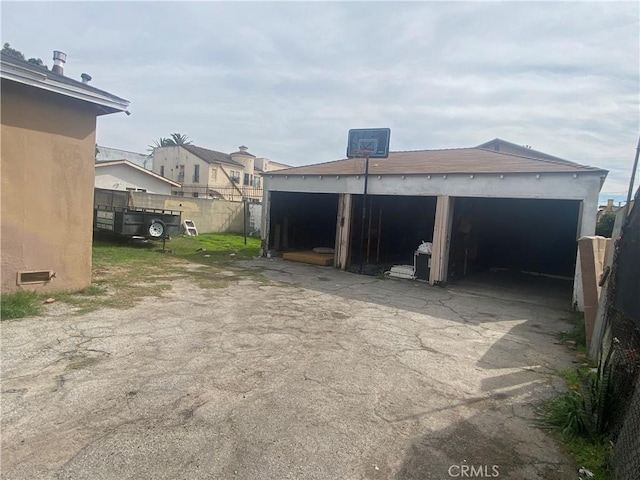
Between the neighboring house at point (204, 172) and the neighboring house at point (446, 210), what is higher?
the neighboring house at point (204, 172)

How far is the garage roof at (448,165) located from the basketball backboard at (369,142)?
0.50 m

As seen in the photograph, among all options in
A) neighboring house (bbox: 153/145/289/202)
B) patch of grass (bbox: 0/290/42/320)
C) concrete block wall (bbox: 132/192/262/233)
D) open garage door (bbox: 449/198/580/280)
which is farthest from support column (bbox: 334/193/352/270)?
neighboring house (bbox: 153/145/289/202)

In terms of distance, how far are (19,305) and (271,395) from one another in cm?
431

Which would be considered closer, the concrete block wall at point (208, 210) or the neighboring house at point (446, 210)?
the neighboring house at point (446, 210)

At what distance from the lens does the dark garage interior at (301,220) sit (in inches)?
520

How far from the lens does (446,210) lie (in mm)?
9531

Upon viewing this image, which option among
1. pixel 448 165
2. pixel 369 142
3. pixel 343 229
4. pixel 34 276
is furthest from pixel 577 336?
pixel 34 276

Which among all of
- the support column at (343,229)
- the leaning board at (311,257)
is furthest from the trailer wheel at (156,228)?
the support column at (343,229)

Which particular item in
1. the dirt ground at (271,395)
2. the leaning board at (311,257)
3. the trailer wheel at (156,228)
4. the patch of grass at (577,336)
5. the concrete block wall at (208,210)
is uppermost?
the concrete block wall at (208,210)

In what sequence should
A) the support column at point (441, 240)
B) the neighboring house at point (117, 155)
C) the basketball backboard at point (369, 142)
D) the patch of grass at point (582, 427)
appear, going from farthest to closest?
1. the neighboring house at point (117, 155)
2. the basketball backboard at point (369, 142)
3. the support column at point (441, 240)
4. the patch of grass at point (582, 427)

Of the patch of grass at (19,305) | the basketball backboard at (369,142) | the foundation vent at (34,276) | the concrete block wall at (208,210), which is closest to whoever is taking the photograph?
the patch of grass at (19,305)

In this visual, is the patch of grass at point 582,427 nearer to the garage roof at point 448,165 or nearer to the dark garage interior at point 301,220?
the garage roof at point 448,165

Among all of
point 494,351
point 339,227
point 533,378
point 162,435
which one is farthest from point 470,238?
point 162,435

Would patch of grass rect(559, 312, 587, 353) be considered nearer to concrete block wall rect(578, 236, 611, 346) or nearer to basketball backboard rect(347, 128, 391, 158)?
concrete block wall rect(578, 236, 611, 346)
